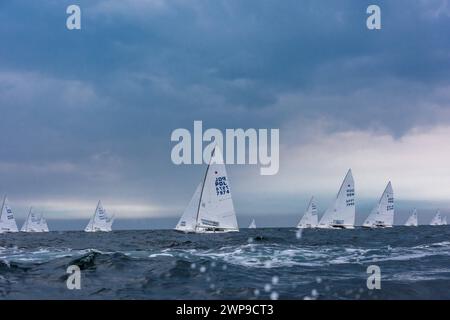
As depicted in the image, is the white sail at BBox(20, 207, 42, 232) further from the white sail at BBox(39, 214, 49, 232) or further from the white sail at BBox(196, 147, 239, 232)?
the white sail at BBox(196, 147, 239, 232)

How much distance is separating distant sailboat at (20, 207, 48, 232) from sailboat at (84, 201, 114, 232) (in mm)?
14622

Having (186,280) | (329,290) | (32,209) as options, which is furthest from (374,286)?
(32,209)

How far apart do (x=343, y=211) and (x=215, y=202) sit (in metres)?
39.5

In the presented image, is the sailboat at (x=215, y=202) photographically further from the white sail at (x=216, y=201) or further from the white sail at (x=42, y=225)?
the white sail at (x=42, y=225)

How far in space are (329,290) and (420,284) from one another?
12.2ft

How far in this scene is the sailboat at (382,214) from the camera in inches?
3718

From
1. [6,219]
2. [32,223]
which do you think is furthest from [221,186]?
[32,223]

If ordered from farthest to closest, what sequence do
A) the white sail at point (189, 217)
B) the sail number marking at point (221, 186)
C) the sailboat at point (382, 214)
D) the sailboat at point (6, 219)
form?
the sailboat at point (6, 219)
the sailboat at point (382, 214)
the white sail at point (189, 217)
the sail number marking at point (221, 186)

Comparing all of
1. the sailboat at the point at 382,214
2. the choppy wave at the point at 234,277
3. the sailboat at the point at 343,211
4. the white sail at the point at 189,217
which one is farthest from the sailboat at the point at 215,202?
the sailboat at the point at 382,214

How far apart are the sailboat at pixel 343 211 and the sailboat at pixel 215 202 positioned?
1345 inches

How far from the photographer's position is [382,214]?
95.4 metres

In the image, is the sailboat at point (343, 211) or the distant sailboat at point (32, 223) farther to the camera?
the distant sailboat at point (32, 223)
